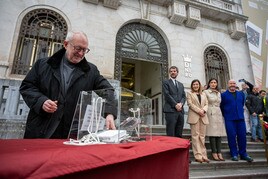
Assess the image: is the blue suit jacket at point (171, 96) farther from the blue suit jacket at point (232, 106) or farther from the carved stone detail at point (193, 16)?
the carved stone detail at point (193, 16)

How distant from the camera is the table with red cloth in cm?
56

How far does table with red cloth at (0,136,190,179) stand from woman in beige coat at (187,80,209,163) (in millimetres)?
3130

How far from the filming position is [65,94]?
1.79 m

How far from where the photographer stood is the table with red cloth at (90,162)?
0.56 meters

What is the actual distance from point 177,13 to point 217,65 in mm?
3374

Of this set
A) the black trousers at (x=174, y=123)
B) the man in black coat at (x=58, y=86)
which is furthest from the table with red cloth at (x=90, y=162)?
the black trousers at (x=174, y=123)

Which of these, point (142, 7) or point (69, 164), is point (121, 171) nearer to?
point (69, 164)

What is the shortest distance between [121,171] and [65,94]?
1.23 m

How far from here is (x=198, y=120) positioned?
4.09 meters

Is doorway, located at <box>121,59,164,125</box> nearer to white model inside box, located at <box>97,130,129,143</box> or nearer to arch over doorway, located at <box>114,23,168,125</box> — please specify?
arch over doorway, located at <box>114,23,168,125</box>

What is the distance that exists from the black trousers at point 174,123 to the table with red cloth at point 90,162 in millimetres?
2980

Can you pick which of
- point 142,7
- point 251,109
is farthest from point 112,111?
point 142,7

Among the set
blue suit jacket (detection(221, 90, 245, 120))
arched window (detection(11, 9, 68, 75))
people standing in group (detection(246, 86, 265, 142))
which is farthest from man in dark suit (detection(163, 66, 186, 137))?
arched window (detection(11, 9, 68, 75))

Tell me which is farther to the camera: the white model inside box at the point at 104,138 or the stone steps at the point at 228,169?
the stone steps at the point at 228,169
